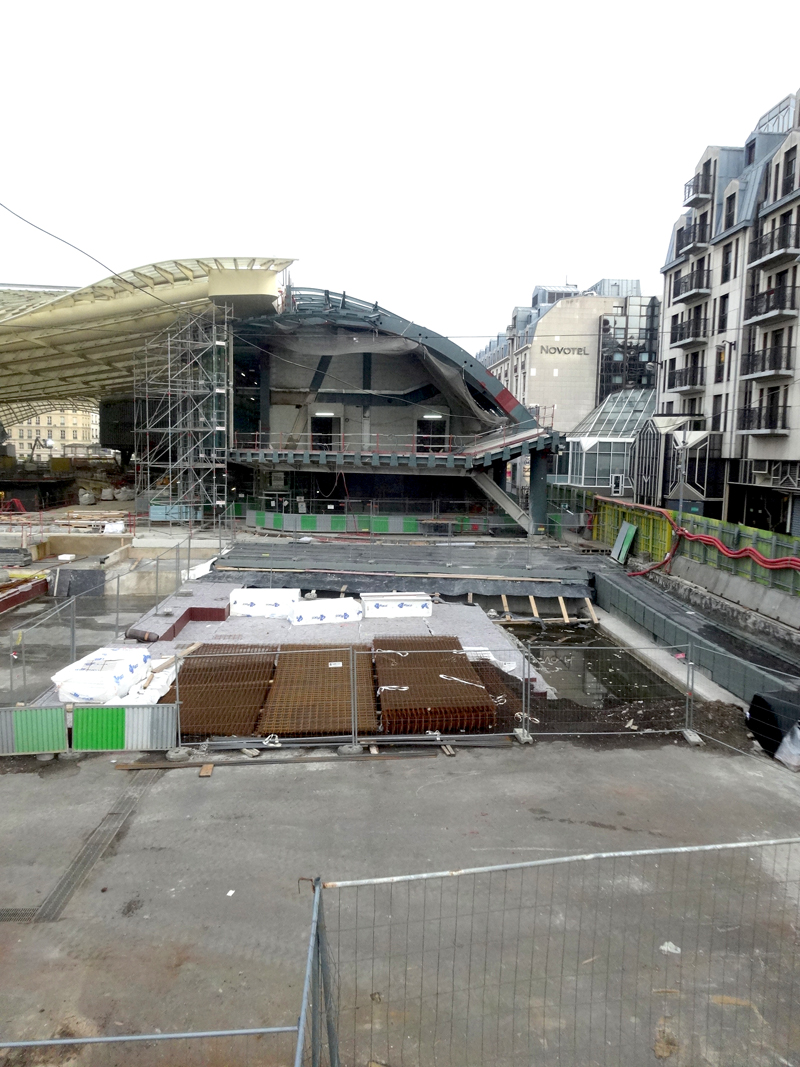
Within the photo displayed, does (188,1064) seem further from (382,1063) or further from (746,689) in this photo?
(746,689)

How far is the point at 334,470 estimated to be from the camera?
118ft

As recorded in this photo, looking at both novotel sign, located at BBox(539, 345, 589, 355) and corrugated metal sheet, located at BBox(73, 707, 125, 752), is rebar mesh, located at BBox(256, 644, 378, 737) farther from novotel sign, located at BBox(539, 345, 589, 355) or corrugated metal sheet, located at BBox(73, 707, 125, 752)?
novotel sign, located at BBox(539, 345, 589, 355)

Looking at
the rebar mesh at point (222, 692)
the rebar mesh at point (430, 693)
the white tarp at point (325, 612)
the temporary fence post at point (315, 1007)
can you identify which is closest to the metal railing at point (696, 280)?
the white tarp at point (325, 612)

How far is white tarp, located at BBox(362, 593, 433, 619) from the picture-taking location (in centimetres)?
1827

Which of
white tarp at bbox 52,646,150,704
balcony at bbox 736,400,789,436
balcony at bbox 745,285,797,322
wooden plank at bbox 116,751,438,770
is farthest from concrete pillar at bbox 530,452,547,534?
wooden plank at bbox 116,751,438,770

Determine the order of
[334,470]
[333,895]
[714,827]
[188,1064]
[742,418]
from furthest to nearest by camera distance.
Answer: [334,470]
[742,418]
[714,827]
[333,895]
[188,1064]

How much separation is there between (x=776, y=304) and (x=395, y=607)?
21.9 metres

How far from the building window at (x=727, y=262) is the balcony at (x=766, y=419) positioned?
721cm

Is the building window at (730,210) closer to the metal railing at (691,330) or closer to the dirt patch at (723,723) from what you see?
the metal railing at (691,330)

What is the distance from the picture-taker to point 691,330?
3506 centimetres

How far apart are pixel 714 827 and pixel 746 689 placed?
5673 mm

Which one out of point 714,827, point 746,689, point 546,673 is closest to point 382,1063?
point 714,827

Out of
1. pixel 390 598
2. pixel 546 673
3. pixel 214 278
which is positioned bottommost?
pixel 546 673

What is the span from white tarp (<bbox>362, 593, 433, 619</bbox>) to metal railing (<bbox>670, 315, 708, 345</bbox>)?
79.4 feet
